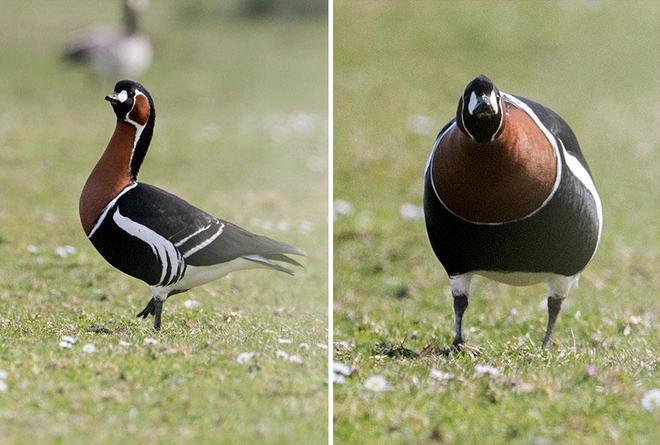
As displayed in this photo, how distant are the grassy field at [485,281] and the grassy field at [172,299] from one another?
1.05 feet

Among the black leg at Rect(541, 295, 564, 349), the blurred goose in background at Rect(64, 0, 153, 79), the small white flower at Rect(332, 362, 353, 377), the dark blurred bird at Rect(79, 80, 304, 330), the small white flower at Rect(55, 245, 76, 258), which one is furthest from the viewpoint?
the blurred goose in background at Rect(64, 0, 153, 79)

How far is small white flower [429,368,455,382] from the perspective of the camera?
443cm

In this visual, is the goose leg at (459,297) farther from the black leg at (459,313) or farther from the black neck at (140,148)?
the black neck at (140,148)

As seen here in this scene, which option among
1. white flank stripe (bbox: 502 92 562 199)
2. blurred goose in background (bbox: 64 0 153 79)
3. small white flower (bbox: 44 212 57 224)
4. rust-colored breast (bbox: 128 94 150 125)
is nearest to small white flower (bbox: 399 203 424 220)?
small white flower (bbox: 44 212 57 224)

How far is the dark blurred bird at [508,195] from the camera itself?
14.2 ft

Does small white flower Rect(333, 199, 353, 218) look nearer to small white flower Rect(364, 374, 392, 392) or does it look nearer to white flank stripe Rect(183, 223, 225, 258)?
white flank stripe Rect(183, 223, 225, 258)

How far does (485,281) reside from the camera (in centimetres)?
752

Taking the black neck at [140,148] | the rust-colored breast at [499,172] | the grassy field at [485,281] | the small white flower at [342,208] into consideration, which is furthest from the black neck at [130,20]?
the rust-colored breast at [499,172]

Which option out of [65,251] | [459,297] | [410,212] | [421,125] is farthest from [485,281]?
[421,125]

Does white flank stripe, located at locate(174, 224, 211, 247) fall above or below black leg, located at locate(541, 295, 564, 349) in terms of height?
above

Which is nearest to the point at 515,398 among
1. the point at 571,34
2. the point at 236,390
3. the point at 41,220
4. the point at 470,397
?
the point at 470,397

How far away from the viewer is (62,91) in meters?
15.3

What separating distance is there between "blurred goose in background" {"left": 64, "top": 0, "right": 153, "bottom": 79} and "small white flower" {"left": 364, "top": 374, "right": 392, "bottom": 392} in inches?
424

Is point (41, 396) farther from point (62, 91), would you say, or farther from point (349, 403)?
point (62, 91)
